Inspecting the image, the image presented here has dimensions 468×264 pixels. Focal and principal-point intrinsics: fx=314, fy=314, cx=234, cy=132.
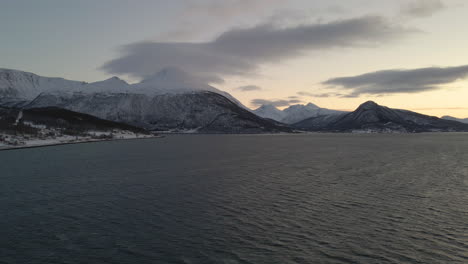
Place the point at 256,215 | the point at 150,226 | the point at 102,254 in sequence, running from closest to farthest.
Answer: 1. the point at 102,254
2. the point at 150,226
3. the point at 256,215

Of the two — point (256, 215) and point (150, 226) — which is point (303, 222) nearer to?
point (256, 215)

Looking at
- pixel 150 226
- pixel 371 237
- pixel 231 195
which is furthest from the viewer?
pixel 231 195

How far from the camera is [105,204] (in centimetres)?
3406

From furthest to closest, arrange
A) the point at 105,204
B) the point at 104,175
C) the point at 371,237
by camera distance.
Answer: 1. the point at 104,175
2. the point at 105,204
3. the point at 371,237

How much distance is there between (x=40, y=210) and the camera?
31234 millimetres

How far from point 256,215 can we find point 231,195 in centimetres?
919

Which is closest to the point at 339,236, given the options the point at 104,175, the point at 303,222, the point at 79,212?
the point at 303,222

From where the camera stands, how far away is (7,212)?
3047cm

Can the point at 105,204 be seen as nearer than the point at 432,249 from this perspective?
No

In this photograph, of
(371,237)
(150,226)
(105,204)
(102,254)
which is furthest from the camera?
(105,204)

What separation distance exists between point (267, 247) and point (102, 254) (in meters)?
11.0

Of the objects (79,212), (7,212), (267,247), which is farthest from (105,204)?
(267,247)

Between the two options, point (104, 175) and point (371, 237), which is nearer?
point (371, 237)

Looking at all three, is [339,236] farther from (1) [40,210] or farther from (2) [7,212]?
(2) [7,212]
